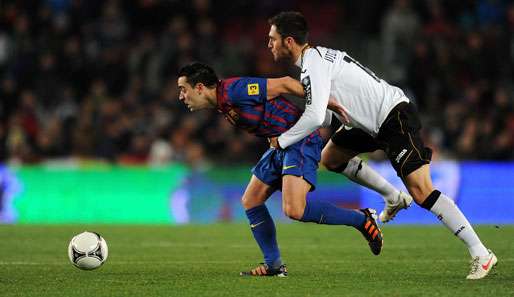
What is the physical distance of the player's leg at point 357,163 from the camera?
813 cm

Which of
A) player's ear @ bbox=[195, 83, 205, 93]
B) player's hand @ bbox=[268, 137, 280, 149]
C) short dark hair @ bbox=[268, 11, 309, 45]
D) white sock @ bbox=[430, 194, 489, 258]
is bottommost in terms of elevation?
white sock @ bbox=[430, 194, 489, 258]

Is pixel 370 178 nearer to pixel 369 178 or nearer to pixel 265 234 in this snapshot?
pixel 369 178

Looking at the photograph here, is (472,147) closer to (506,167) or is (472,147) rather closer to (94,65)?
(506,167)

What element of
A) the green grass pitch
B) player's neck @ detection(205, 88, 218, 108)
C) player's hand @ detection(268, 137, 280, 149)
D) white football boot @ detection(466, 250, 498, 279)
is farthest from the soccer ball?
white football boot @ detection(466, 250, 498, 279)

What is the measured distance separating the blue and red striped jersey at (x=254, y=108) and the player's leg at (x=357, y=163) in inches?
24.7

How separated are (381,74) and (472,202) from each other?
145 inches

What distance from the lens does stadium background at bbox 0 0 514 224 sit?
14.5 m

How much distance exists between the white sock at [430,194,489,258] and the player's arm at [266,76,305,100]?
1.31 metres

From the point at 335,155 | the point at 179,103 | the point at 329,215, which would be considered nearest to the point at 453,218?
the point at 329,215

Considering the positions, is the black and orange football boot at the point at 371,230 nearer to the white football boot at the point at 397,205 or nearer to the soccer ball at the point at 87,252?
the white football boot at the point at 397,205

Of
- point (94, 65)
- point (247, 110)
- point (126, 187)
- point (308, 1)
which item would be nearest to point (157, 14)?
point (94, 65)

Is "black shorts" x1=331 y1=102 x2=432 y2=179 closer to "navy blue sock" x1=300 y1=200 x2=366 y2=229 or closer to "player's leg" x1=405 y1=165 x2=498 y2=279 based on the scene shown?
Result: "player's leg" x1=405 y1=165 x2=498 y2=279

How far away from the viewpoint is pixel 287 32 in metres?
7.54

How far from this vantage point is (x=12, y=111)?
16719mm
